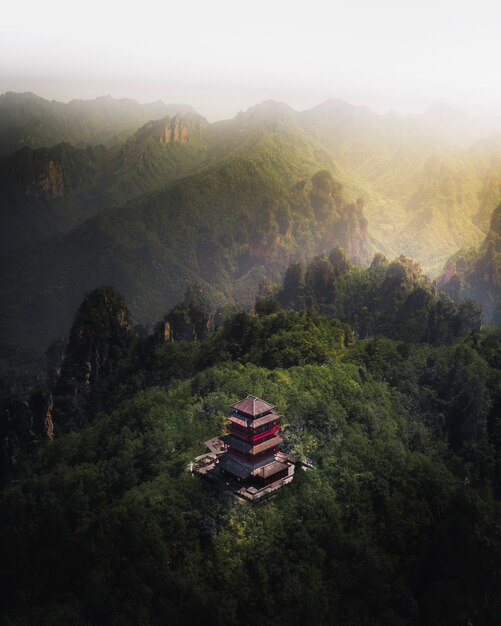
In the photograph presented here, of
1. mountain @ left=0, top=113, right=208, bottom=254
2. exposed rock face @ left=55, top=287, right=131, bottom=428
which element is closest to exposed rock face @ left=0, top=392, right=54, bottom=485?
exposed rock face @ left=55, top=287, right=131, bottom=428

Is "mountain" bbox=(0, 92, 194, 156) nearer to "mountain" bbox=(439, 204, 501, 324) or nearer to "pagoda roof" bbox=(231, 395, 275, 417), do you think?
"mountain" bbox=(439, 204, 501, 324)

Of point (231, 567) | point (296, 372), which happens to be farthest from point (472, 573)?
point (296, 372)

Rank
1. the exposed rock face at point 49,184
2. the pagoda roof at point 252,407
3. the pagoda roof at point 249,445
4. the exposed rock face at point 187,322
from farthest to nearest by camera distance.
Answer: the exposed rock face at point 49,184, the exposed rock face at point 187,322, the pagoda roof at point 249,445, the pagoda roof at point 252,407

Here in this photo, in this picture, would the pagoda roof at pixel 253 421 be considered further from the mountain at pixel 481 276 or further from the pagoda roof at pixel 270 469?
the mountain at pixel 481 276

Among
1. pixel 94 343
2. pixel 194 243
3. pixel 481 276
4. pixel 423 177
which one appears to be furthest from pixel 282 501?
pixel 423 177

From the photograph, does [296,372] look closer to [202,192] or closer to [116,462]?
[116,462]

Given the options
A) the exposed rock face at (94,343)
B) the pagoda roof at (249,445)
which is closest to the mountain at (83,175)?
the exposed rock face at (94,343)
